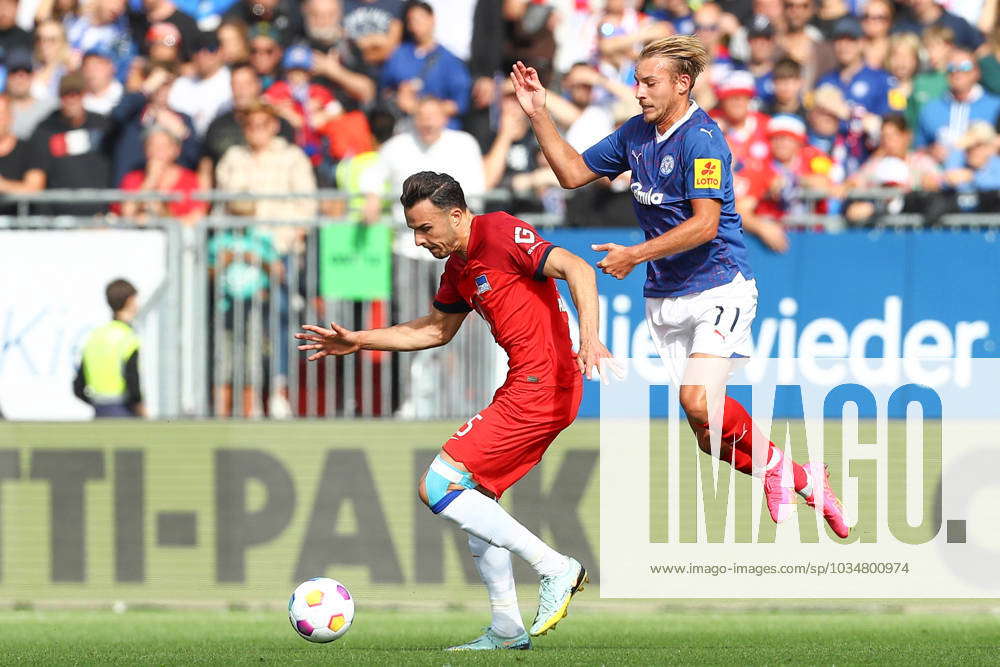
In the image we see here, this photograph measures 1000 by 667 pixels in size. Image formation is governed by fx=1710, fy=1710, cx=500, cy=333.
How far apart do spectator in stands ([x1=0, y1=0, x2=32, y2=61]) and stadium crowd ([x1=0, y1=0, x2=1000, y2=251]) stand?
2cm

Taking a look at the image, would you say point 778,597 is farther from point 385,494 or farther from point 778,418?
point 385,494

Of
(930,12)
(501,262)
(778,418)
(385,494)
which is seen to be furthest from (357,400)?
(930,12)

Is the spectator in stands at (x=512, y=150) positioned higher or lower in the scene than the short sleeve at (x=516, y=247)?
higher

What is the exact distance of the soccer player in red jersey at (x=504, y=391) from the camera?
8.64 meters

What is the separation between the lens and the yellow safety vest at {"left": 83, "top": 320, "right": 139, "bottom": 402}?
12227 millimetres

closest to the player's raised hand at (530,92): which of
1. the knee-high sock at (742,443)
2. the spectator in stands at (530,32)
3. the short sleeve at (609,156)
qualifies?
the short sleeve at (609,156)

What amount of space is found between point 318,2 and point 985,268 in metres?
6.53

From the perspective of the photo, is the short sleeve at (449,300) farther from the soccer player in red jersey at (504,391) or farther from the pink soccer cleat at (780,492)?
the pink soccer cleat at (780,492)

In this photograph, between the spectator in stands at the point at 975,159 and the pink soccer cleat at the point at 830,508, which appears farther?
the spectator in stands at the point at 975,159

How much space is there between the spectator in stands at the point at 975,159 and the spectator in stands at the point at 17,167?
24.1 ft

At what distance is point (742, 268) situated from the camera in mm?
9203

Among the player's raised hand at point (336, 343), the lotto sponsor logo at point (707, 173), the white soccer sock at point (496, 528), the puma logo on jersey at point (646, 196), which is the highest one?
the lotto sponsor logo at point (707, 173)

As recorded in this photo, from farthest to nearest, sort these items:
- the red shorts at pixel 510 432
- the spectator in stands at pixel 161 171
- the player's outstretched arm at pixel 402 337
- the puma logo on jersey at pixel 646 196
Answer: the spectator in stands at pixel 161 171
the player's outstretched arm at pixel 402 337
the puma logo on jersey at pixel 646 196
the red shorts at pixel 510 432
